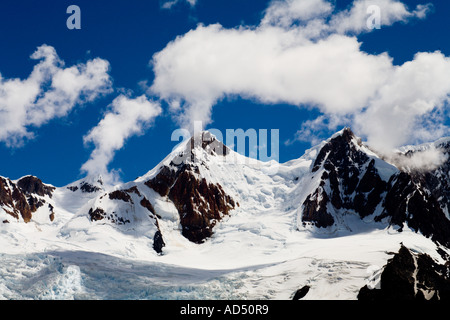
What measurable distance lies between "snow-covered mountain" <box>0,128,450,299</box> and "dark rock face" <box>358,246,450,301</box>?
0.97 feet

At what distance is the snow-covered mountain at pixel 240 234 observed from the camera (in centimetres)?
7856

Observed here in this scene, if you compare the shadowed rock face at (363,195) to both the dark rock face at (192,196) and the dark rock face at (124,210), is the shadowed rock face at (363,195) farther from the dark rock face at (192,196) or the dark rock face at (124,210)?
the dark rock face at (124,210)

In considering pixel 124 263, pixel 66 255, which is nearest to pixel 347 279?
pixel 124 263

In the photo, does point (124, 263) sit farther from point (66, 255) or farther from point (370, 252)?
point (370, 252)

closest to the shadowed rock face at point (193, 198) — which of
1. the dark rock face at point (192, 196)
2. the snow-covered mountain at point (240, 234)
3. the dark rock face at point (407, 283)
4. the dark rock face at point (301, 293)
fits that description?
the dark rock face at point (192, 196)

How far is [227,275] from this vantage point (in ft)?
311

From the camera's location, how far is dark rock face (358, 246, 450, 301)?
229 ft

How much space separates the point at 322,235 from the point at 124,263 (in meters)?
72.8

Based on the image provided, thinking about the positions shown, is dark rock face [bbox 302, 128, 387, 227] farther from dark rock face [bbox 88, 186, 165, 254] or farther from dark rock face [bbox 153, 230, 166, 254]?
dark rock face [bbox 88, 186, 165, 254]

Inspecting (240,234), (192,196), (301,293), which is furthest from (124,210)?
(301,293)

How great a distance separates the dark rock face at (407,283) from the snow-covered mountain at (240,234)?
0.30 metres
